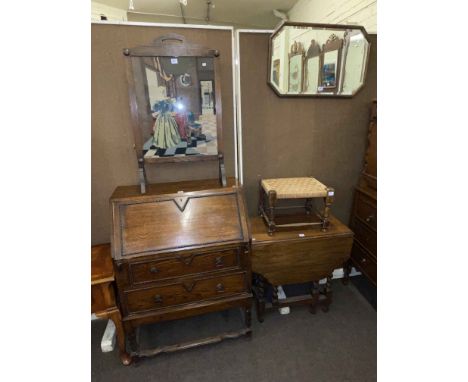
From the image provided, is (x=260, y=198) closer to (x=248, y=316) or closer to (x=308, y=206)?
(x=308, y=206)

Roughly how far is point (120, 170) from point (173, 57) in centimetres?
87

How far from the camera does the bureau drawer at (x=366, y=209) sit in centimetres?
190

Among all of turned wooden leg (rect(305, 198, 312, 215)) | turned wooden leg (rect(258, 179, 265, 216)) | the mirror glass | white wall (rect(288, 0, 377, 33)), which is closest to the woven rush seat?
turned wooden leg (rect(258, 179, 265, 216))

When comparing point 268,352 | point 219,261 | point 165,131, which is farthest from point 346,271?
point 165,131

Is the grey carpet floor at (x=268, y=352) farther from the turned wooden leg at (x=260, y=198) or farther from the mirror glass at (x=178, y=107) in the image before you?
the mirror glass at (x=178, y=107)

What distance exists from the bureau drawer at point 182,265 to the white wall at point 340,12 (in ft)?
6.68

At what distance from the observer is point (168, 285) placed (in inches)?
60.4

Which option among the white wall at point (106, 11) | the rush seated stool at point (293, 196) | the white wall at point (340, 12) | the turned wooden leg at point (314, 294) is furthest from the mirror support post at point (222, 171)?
the white wall at point (106, 11)

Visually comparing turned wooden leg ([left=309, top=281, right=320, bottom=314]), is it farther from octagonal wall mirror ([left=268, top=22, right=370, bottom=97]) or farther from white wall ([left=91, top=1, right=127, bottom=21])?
white wall ([left=91, top=1, right=127, bottom=21])

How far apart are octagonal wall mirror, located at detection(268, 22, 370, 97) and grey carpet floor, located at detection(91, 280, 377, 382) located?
1.77 m

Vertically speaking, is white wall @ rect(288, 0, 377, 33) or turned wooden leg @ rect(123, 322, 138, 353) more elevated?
white wall @ rect(288, 0, 377, 33)

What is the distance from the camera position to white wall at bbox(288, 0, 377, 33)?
199 cm

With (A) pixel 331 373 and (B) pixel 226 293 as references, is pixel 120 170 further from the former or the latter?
(A) pixel 331 373

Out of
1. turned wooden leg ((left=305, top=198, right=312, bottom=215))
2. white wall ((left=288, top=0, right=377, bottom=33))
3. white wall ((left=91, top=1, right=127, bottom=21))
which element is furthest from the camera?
white wall ((left=91, top=1, right=127, bottom=21))
